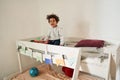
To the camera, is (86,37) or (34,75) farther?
(86,37)

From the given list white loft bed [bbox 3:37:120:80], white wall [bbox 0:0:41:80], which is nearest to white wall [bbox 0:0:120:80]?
white wall [bbox 0:0:41:80]

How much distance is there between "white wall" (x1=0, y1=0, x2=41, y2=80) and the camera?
156cm

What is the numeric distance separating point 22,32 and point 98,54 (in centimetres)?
106

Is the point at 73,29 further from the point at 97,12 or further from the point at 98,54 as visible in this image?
the point at 98,54

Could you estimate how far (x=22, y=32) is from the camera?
1750 millimetres

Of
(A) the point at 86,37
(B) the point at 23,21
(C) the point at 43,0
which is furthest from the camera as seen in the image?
(C) the point at 43,0

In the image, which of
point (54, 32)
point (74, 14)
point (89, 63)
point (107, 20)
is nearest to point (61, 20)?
point (74, 14)

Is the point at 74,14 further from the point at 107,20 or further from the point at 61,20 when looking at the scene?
the point at 107,20

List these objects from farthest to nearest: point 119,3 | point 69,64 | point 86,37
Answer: point 86,37 → point 119,3 → point 69,64

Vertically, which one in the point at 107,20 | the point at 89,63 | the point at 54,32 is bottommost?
the point at 89,63

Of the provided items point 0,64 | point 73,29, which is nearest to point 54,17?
point 73,29

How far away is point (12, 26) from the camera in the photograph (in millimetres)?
1642

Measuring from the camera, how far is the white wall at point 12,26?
1.56 metres

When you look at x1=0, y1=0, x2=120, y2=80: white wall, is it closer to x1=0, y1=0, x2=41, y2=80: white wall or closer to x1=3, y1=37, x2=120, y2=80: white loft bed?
x1=0, y1=0, x2=41, y2=80: white wall
